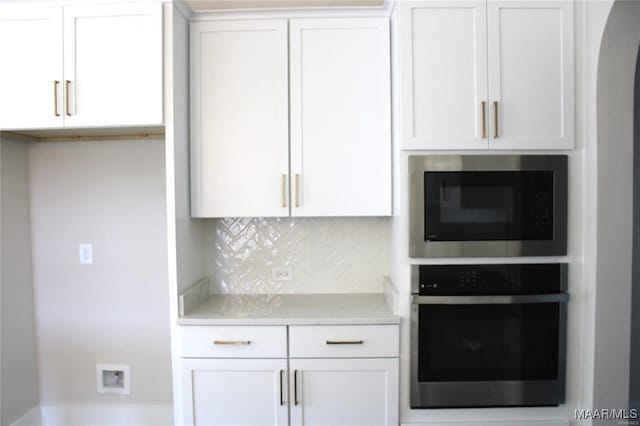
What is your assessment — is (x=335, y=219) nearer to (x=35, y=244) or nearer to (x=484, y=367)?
(x=484, y=367)

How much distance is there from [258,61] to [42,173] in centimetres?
151

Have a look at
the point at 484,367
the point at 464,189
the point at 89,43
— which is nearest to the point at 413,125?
the point at 464,189

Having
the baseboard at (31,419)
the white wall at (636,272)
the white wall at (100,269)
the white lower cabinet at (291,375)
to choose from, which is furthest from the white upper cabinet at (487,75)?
the baseboard at (31,419)

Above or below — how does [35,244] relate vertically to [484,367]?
above

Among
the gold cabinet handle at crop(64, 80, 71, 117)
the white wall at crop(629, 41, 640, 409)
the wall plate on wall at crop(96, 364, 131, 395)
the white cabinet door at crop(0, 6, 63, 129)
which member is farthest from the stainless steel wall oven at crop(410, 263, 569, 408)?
the white cabinet door at crop(0, 6, 63, 129)

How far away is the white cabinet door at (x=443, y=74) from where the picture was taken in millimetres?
1821

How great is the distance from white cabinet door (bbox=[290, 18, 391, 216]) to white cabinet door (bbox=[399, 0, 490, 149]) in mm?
187

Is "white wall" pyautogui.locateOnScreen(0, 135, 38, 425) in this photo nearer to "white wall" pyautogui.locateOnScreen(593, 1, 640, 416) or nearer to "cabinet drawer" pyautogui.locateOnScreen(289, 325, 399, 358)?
"cabinet drawer" pyautogui.locateOnScreen(289, 325, 399, 358)

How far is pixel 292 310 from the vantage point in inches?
79.7

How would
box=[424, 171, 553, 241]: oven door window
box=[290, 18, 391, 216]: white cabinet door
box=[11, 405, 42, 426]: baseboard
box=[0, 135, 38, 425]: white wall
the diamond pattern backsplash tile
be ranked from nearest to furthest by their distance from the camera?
1. box=[424, 171, 553, 241]: oven door window
2. box=[290, 18, 391, 216]: white cabinet door
3. box=[0, 135, 38, 425]: white wall
4. box=[11, 405, 42, 426]: baseboard
5. the diamond pattern backsplash tile

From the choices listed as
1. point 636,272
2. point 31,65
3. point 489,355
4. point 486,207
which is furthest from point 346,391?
point 31,65

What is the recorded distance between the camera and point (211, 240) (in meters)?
2.39

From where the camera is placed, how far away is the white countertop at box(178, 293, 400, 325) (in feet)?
6.12

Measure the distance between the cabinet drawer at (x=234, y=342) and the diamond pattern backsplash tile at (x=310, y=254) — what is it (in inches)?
20.0
